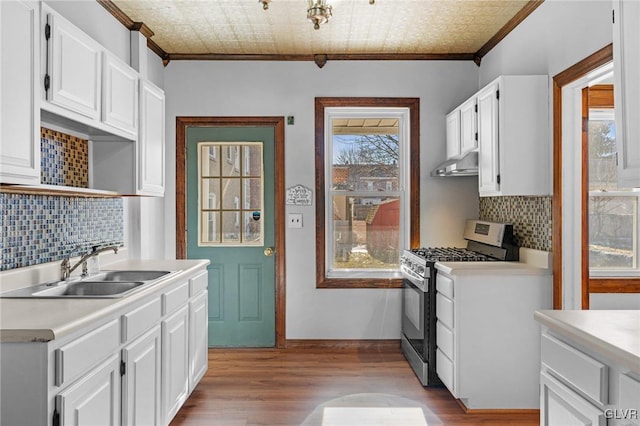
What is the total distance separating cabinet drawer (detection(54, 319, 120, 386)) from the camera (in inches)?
57.6

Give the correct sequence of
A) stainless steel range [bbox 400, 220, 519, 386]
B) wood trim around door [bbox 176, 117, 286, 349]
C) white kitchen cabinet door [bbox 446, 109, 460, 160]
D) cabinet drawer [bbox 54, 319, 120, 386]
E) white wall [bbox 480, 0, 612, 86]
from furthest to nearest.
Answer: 1. wood trim around door [bbox 176, 117, 286, 349]
2. white kitchen cabinet door [bbox 446, 109, 460, 160]
3. stainless steel range [bbox 400, 220, 519, 386]
4. white wall [bbox 480, 0, 612, 86]
5. cabinet drawer [bbox 54, 319, 120, 386]

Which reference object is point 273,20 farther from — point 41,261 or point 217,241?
point 41,261

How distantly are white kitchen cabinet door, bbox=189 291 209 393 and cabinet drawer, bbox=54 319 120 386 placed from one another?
104 centimetres

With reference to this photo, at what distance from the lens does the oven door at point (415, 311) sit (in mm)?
3217

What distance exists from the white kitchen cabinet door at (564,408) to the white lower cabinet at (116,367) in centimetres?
170

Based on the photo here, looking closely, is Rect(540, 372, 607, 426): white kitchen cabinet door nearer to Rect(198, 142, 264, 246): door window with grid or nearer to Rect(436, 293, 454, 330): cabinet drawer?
Rect(436, 293, 454, 330): cabinet drawer

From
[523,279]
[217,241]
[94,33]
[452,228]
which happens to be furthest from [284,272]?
[94,33]

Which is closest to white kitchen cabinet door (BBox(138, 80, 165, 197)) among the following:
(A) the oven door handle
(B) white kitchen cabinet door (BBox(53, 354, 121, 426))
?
(B) white kitchen cabinet door (BBox(53, 354, 121, 426))

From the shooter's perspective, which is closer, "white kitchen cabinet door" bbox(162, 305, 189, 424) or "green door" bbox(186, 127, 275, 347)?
"white kitchen cabinet door" bbox(162, 305, 189, 424)

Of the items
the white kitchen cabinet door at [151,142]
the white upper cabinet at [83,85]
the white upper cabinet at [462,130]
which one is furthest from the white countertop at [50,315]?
the white upper cabinet at [462,130]

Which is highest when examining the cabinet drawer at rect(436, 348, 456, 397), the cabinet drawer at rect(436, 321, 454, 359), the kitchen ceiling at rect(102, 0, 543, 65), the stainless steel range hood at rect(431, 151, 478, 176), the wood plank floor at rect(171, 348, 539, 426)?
the kitchen ceiling at rect(102, 0, 543, 65)

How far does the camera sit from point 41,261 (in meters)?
2.39

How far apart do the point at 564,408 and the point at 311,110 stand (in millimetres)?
3185

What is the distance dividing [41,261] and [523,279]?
2848 millimetres
